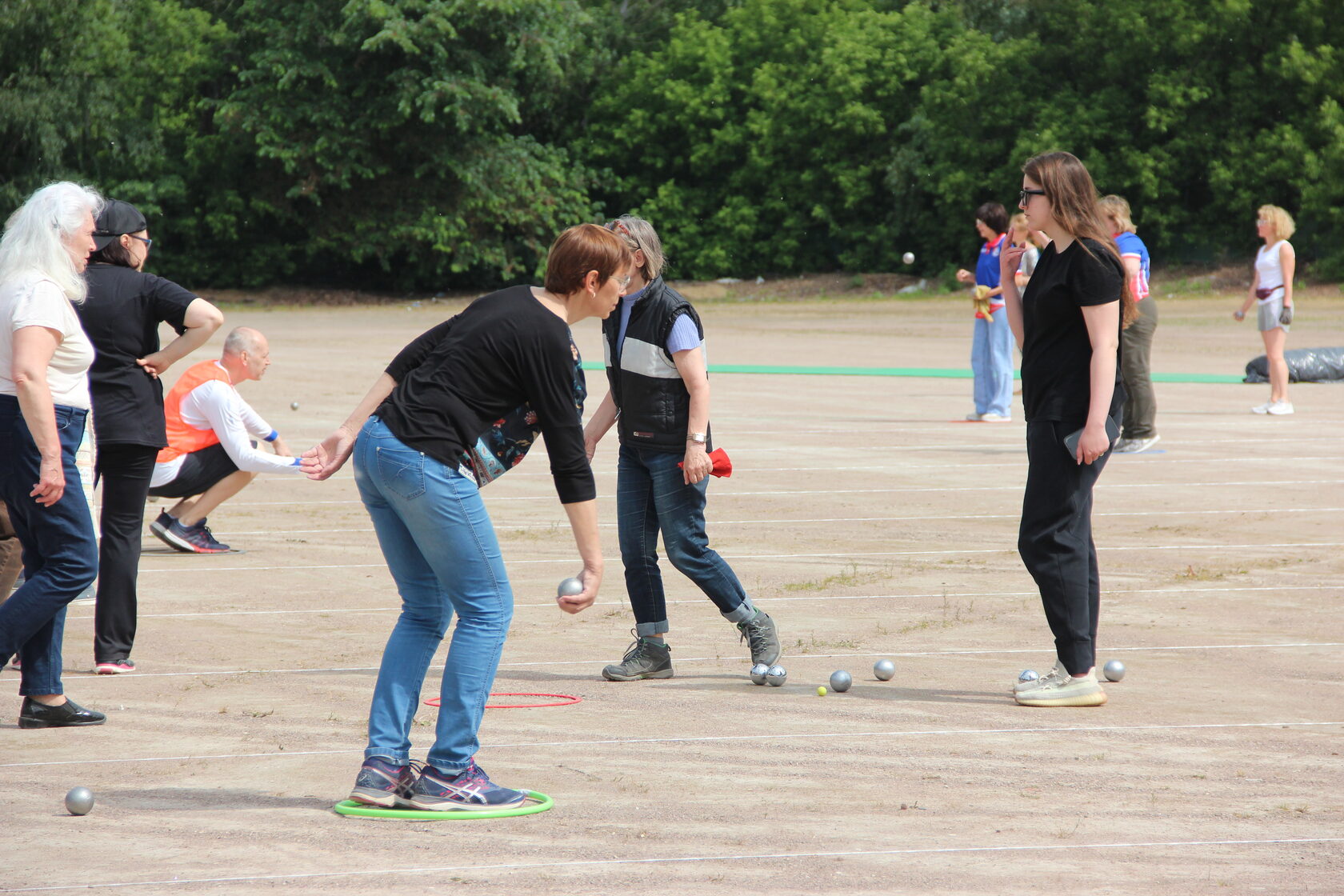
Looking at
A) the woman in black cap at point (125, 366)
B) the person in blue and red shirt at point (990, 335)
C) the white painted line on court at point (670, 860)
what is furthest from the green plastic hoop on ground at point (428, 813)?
the person in blue and red shirt at point (990, 335)

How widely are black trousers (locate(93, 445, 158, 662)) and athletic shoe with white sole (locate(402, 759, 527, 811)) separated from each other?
7.31ft

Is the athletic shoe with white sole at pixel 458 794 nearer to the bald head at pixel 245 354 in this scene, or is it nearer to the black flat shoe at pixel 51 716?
the black flat shoe at pixel 51 716

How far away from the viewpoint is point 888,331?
1174 inches

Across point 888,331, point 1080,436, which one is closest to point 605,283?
point 1080,436

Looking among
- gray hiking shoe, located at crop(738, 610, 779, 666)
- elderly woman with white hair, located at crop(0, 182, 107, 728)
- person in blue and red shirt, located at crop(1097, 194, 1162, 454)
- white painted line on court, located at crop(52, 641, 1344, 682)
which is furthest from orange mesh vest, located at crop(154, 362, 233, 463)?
person in blue and red shirt, located at crop(1097, 194, 1162, 454)

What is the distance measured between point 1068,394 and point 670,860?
2.44 m

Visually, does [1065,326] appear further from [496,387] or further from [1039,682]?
[496,387]

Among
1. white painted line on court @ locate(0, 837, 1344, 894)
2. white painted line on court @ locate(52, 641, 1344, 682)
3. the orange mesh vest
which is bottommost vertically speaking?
white painted line on court @ locate(52, 641, 1344, 682)

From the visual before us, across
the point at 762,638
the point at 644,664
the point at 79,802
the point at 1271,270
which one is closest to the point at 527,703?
the point at 644,664

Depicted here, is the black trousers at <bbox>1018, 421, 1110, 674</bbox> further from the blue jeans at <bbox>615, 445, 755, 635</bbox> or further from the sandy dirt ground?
the blue jeans at <bbox>615, 445, 755, 635</bbox>

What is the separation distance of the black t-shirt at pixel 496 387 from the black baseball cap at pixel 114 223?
89.7 inches

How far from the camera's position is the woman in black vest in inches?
225

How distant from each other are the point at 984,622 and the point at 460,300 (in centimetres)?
3848

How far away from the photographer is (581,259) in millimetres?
4141
